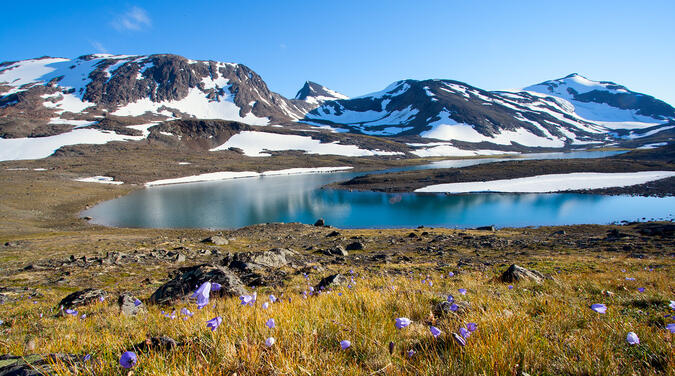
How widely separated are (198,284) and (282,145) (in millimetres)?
156802

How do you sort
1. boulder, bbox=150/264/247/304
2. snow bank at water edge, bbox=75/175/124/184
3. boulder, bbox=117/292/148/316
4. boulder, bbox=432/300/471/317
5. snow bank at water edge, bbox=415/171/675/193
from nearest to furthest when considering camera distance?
boulder, bbox=432/300/471/317
boulder, bbox=117/292/148/316
boulder, bbox=150/264/247/304
snow bank at water edge, bbox=415/171/675/193
snow bank at water edge, bbox=75/175/124/184

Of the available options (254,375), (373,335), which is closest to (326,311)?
(373,335)

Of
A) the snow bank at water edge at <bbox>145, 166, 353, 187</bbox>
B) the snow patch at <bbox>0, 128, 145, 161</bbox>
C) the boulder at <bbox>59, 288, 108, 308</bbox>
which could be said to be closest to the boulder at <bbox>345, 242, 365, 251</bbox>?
the boulder at <bbox>59, 288, 108, 308</bbox>

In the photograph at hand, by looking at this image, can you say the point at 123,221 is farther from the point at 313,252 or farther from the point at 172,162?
the point at 172,162

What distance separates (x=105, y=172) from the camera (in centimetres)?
8619

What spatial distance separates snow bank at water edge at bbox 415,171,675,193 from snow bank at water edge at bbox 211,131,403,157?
8576 centimetres

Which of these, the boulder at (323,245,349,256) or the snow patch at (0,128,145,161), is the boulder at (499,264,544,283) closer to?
the boulder at (323,245,349,256)

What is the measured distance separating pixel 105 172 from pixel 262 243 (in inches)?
3413

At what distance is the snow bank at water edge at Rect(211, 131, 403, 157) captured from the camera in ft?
499

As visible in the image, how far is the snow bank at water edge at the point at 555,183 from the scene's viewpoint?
5948 centimetres

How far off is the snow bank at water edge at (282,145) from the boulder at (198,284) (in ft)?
460

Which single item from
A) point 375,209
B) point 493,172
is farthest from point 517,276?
point 493,172

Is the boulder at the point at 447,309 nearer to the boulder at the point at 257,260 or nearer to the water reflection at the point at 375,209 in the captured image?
the boulder at the point at 257,260

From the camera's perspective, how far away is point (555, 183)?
6275cm
